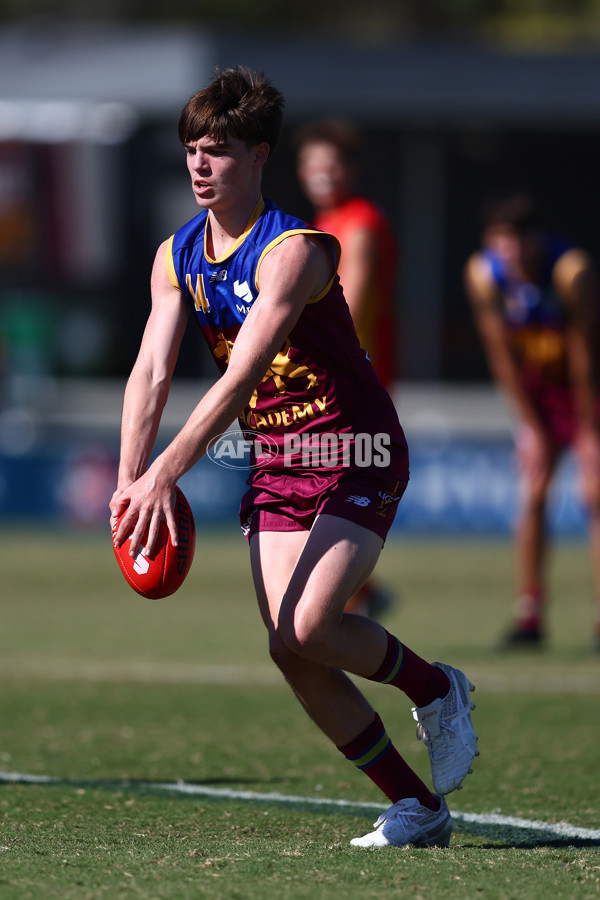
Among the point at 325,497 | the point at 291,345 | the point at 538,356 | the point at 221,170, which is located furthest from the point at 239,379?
the point at 538,356

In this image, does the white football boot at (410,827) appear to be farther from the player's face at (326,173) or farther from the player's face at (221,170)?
the player's face at (326,173)

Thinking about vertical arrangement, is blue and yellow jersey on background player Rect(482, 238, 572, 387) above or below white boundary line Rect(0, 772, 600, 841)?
above

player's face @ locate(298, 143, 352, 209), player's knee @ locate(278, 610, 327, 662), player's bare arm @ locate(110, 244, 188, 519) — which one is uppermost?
player's face @ locate(298, 143, 352, 209)

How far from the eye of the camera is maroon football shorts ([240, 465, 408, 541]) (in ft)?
13.5

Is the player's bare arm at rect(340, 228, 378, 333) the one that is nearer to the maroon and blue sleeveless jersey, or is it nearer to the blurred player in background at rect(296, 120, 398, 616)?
the blurred player in background at rect(296, 120, 398, 616)

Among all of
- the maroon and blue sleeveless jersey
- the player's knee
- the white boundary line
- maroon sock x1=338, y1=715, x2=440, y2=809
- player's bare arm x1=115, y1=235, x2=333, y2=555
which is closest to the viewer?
player's bare arm x1=115, y1=235, x2=333, y2=555

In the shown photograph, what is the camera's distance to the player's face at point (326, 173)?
736 cm

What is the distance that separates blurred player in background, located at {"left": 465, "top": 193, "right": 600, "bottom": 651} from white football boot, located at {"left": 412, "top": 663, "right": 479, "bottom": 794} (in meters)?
4.25

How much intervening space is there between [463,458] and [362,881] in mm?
11627

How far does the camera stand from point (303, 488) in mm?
4219

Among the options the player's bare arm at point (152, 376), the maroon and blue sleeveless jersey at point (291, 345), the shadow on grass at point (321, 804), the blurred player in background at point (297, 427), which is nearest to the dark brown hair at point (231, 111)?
the blurred player in background at point (297, 427)

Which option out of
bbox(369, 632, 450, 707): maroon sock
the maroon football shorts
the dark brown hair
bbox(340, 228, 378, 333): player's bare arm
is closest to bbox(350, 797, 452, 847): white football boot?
bbox(369, 632, 450, 707): maroon sock

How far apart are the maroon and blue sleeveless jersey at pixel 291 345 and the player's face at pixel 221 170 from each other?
108 mm

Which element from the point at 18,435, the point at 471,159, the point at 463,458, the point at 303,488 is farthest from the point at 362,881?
the point at 471,159
